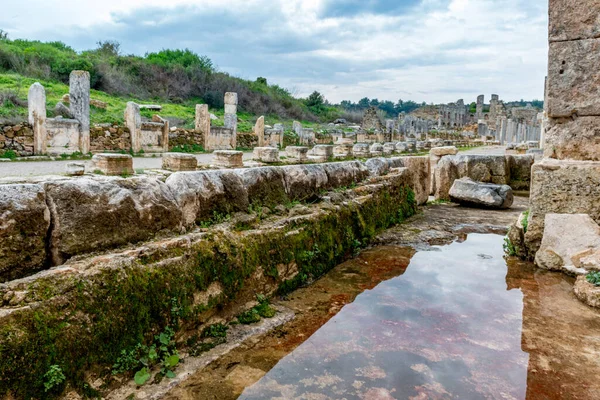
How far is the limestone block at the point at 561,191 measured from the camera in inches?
205

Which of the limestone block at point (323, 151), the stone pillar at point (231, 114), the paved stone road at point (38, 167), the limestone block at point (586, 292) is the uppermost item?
the stone pillar at point (231, 114)

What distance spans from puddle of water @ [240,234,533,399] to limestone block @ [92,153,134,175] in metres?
2.78

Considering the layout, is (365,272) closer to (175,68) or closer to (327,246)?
(327,246)

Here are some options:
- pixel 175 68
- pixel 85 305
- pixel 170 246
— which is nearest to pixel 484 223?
pixel 170 246

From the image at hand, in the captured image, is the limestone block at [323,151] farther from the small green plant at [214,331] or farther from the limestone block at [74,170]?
the small green plant at [214,331]

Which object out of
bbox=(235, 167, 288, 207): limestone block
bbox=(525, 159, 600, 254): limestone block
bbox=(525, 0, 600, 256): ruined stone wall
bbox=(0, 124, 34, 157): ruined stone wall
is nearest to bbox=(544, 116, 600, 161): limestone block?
bbox=(525, 0, 600, 256): ruined stone wall

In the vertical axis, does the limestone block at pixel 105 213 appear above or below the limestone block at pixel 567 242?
above

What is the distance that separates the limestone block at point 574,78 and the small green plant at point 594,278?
200 centimetres

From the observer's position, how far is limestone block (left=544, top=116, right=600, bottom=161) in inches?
212

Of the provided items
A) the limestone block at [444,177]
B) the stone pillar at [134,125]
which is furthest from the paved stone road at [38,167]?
the limestone block at [444,177]

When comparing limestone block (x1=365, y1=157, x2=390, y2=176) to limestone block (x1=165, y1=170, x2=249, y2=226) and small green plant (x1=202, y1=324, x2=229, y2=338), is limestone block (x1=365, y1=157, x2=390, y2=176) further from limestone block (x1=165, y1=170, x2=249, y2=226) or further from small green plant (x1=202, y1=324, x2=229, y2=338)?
small green plant (x1=202, y1=324, x2=229, y2=338)

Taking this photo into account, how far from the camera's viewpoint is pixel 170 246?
339 centimetres

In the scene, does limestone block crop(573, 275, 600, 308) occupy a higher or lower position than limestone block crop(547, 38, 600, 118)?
lower

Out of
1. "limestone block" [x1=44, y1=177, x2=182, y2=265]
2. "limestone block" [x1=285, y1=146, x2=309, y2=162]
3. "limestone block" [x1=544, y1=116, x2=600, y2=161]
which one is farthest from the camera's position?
"limestone block" [x1=285, y1=146, x2=309, y2=162]
